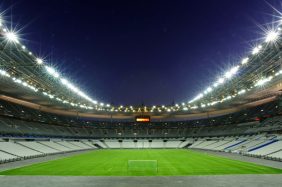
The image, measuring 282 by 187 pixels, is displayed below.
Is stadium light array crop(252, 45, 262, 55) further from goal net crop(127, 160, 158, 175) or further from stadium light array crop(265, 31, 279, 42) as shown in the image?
goal net crop(127, 160, 158, 175)

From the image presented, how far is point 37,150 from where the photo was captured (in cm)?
5316

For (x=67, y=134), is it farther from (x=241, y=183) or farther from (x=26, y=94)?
(x=241, y=183)

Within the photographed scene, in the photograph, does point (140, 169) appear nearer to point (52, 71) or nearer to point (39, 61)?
point (39, 61)

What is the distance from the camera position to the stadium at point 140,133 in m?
25.1

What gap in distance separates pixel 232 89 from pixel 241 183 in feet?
115

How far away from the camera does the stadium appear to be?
82.2 ft

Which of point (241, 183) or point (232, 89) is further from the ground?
point (232, 89)

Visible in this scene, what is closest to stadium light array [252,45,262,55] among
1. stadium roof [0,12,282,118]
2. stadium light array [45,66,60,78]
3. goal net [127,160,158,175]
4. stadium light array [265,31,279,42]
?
stadium roof [0,12,282,118]

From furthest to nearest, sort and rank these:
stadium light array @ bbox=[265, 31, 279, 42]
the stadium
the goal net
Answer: the goal net, stadium light array @ bbox=[265, 31, 279, 42], the stadium

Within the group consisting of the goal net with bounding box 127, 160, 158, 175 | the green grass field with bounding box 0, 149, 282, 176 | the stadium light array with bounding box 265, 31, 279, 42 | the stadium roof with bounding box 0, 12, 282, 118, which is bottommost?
the green grass field with bounding box 0, 149, 282, 176

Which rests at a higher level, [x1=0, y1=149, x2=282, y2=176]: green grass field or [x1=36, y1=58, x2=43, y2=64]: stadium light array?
[x1=36, y1=58, x2=43, y2=64]: stadium light array

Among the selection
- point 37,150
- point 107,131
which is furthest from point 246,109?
point 37,150

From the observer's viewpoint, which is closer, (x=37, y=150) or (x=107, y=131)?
(x=37, y=150)

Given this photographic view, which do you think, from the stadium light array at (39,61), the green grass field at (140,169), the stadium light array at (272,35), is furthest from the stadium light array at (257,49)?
the stadium light array at (39,61)
